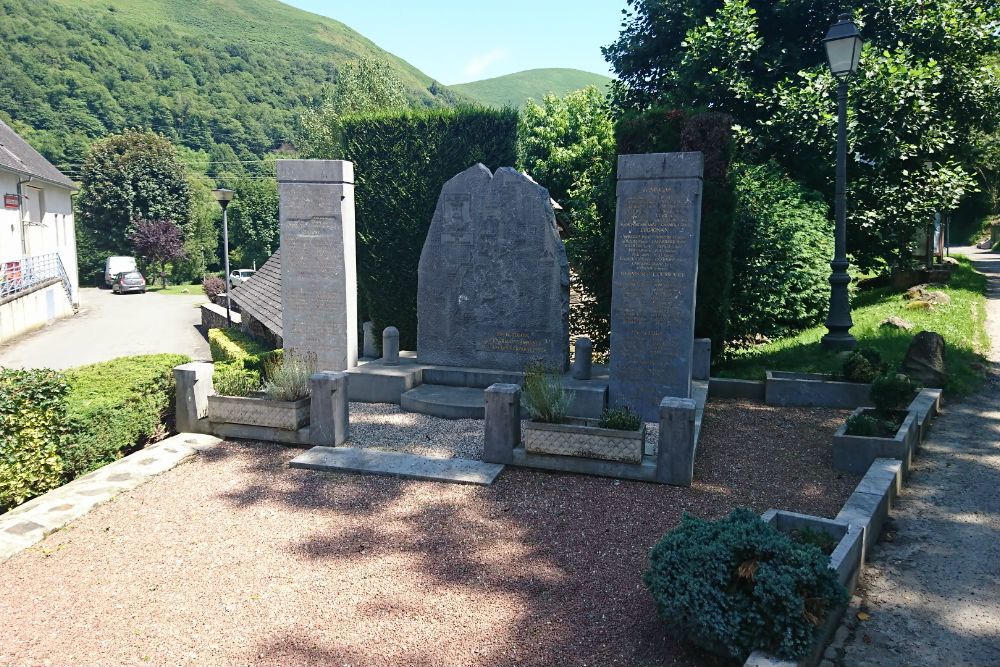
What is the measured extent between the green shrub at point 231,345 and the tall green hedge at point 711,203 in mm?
9553

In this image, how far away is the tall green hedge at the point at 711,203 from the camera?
11.0m

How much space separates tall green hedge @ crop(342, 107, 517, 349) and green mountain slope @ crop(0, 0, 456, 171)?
171 ft

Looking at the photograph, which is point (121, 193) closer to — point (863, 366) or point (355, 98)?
point (355, 98)

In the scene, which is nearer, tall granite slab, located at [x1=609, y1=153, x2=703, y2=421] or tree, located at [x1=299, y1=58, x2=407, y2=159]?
tall granite slab, located at [x1=609, y1=153, x2=703, y2=421]

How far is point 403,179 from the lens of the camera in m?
15.3

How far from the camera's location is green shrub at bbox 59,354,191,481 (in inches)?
291

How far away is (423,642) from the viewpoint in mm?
4375

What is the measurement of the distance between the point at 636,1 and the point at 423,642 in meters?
20.1

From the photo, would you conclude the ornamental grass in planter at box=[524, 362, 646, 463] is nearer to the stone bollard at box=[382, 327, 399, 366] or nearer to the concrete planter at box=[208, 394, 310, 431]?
the concrete planter at box=[208, 394, 310, 431]

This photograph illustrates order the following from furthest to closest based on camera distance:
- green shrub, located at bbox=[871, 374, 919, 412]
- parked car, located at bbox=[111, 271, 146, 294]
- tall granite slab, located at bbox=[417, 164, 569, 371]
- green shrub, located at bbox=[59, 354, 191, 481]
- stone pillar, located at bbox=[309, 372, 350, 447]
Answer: parked car, located at bbox=[111, 271, 146, 294] → tall granite slab, located at bbox=[417, 164, 569, 371] → stone pillar, located at bbox=[309, 372, 350, 447] → green shrub, located at bbox=[871, 374, 919, 412] → green shrub, located at bbox=[59, 354, 191, 481]

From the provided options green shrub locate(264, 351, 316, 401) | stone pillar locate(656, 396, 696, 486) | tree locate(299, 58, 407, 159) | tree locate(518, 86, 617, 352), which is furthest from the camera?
tree locate(299, 58, 407, 159)

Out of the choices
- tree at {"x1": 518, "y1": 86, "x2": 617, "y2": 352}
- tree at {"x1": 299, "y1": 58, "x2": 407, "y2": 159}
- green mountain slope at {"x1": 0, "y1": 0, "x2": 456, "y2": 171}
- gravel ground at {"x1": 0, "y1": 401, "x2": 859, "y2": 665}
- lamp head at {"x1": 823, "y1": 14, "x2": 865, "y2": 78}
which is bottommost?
gravel ground at {"x1": 0, "y1": 401, "x2": 859, "y2": 665}

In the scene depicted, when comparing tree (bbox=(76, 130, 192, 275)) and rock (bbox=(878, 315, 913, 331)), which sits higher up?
tree (bbox=(76, 130, 192, 275))

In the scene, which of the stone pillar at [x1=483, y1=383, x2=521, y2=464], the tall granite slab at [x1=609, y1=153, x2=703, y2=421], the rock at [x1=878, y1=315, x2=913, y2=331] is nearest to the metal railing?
the stone pillar at [x1=483, y1=383, x2=521, y2=464]
